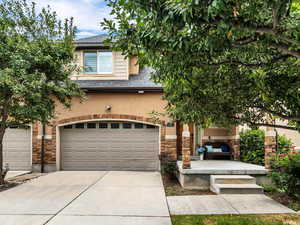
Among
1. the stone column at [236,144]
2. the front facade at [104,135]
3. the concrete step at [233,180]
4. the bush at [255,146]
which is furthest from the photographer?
the front facade at [104,135]

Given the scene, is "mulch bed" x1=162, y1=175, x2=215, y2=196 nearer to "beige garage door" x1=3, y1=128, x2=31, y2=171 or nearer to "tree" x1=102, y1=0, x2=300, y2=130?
"tree" x1=102, y1=0, x2=300, y2=130

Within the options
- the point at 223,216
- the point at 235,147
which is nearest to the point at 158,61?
the point at 223,216

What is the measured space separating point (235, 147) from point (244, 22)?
27.8 ft

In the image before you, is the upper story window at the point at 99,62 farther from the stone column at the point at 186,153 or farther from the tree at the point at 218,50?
the tree at the point at 218,50

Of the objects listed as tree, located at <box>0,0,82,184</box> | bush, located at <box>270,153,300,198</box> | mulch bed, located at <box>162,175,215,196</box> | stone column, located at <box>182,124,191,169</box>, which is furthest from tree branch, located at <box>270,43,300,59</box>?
tree, located at <box>0,0,82,184</box>

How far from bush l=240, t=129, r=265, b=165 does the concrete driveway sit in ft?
13.2

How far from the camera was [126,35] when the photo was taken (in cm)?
305

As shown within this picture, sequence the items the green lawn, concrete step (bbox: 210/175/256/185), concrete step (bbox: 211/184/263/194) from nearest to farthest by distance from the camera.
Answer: the green lawn → concrete step (bbox: 211/184/263/194) → concrete step (bbox: 210/175/256/185)

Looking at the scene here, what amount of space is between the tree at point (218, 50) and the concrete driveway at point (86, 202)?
243 centimetres

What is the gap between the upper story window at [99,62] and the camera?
1104 centimetres

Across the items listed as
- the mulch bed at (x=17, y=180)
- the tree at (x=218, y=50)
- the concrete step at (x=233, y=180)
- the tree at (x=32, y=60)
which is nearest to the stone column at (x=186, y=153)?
the concrete step at (x=233, y=180)

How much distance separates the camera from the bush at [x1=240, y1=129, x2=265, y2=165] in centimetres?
905

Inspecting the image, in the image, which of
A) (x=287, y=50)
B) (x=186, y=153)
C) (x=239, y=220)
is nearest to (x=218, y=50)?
(x=287, y=50)

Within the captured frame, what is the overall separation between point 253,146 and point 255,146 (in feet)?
0.28
